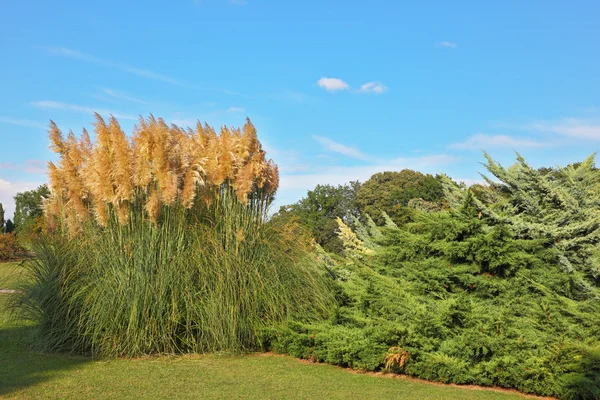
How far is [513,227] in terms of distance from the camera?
895 cm

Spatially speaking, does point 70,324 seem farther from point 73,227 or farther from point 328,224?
point 328,224

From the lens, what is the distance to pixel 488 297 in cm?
796

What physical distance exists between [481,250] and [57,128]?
23.7 ft

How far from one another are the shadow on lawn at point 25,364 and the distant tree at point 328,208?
62.5 feet

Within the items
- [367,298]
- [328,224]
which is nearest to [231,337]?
[367,298]

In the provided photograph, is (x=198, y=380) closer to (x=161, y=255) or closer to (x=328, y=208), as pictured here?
(x=161, y=255)

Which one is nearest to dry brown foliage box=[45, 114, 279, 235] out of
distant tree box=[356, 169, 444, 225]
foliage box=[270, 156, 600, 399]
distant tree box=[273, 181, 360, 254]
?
foliage box=[270, 156, 600, 399]

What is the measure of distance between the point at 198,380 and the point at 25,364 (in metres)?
2.66

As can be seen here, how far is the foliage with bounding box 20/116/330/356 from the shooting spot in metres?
7.73

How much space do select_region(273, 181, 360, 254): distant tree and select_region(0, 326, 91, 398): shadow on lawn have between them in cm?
1905

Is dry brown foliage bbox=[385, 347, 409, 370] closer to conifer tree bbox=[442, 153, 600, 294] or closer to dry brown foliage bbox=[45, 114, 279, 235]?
conifer tree bbox=[442, 153, 600, 294]

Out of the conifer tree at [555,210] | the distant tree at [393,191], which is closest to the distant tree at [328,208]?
the distant tree at [393,191]

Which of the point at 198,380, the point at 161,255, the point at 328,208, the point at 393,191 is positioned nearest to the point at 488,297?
the point at 198,380

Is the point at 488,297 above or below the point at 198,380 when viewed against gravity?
above
